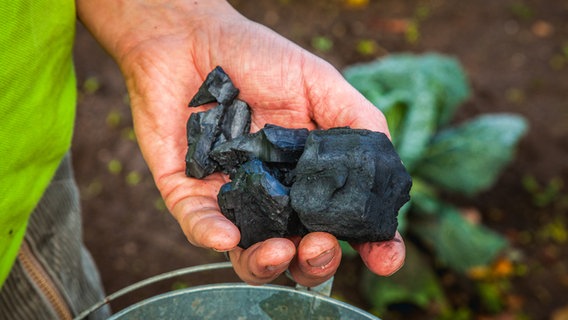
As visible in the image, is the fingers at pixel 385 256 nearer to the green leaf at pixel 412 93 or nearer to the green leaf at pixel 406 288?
the green leaf at pixel 406 288

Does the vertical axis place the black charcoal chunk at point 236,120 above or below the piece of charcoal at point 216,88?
below

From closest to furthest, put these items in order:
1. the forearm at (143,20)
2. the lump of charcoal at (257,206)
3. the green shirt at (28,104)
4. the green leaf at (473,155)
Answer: the green shirt at (28,104) < the lump of charcoal at (257,206) < the forearm at (143,20) < the green leaf at (473,155)

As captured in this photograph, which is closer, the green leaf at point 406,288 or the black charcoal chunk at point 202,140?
the black charcoal chunk at point 202,140

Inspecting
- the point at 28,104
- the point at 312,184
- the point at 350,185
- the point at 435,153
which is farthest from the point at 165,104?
the point at 435,153

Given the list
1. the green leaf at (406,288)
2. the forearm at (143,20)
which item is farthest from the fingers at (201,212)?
the green leaf at (406,288)

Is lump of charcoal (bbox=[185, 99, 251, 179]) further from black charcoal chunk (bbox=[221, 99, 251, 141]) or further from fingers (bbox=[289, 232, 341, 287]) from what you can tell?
fingers (bbox=[289, 232, 341, 287])

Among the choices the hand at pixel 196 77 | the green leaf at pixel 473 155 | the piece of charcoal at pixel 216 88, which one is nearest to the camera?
the hand at pixel 196 77

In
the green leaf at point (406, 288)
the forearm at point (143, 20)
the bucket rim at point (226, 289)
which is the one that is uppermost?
the forearm at point (143, 20)
